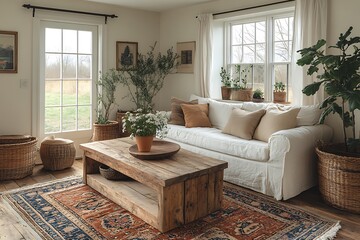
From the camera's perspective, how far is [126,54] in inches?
219

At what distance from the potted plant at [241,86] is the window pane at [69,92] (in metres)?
2.38

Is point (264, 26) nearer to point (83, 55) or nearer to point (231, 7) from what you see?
point (231, 7)

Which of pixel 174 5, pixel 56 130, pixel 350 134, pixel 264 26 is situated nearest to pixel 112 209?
pixel 56 130

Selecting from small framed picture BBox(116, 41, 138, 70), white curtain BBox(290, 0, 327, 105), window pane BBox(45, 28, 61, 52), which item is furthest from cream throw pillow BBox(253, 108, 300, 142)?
window pane BBox(45, 28, 61, 52)

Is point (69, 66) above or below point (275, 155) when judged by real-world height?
above

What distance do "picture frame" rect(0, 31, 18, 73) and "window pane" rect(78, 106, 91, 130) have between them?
1.12 meters

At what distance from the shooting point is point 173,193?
8.72ft

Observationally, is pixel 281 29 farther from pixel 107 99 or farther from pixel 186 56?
pixel 107 99

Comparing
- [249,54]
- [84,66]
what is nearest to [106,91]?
[84,66]

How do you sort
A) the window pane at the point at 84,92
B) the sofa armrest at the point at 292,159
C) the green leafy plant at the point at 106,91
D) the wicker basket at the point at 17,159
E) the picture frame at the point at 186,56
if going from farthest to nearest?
the picture frame at the point at 186,56, the green leafy plant at the point at 106,91, the window pane at the point at 84,92, the wicker basket at the point at 17,159, the sofa armrest at the point at 292,159

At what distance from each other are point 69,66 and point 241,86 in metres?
2.57

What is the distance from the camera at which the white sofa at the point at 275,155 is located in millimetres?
3311

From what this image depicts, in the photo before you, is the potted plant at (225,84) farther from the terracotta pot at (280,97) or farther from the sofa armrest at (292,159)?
the sofa armrest at (292,159)

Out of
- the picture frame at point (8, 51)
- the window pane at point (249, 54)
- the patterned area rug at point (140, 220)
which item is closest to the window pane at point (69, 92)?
the picture frame at point (8, 51)
